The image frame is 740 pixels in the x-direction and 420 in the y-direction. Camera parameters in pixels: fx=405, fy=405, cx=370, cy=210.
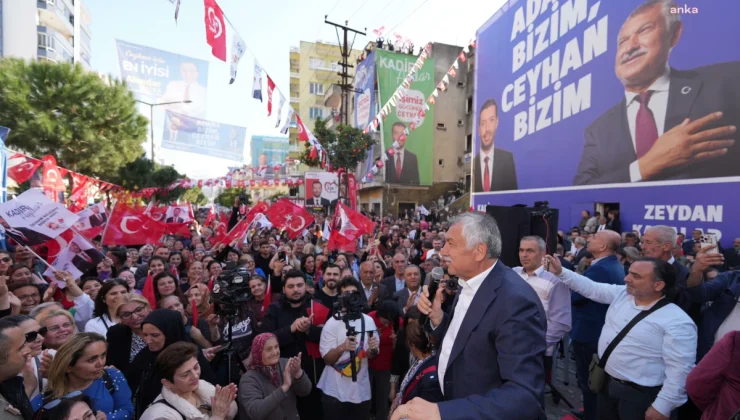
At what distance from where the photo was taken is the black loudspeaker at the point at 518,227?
4379 millimetres

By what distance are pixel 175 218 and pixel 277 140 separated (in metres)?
58.6

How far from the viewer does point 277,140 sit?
231 feet

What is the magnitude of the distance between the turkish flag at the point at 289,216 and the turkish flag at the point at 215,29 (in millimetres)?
3518

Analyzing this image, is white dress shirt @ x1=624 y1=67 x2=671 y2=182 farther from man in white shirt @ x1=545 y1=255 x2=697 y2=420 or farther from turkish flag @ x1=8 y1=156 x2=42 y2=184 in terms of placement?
A: turkish flag @ x1=8 y1=156 x2=42 y2=184

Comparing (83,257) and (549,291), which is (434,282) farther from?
(83,257)

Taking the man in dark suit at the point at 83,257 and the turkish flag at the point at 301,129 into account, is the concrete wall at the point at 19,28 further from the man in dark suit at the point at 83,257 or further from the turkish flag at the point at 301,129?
the man in dark suit at the point at 83,257

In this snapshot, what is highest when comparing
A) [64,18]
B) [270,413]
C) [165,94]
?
[64,18]

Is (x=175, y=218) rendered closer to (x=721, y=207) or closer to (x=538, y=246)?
(x=538, y=246)

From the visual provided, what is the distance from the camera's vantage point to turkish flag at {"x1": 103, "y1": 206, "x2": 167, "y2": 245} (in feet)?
25.7

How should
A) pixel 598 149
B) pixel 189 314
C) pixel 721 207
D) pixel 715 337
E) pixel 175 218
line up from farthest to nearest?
pixel 175 218 < pixel 598 149 < pixel 721 207 < pixel 189 314 < pixel 715 337

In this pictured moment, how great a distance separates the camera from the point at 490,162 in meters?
19.2

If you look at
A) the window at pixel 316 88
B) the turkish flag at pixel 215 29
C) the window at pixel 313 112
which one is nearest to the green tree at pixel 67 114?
the turkish flag at pixel 215 29

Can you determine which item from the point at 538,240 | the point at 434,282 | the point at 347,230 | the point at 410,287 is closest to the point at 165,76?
the point at 347,230

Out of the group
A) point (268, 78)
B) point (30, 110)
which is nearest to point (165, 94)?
point (30, 110)
